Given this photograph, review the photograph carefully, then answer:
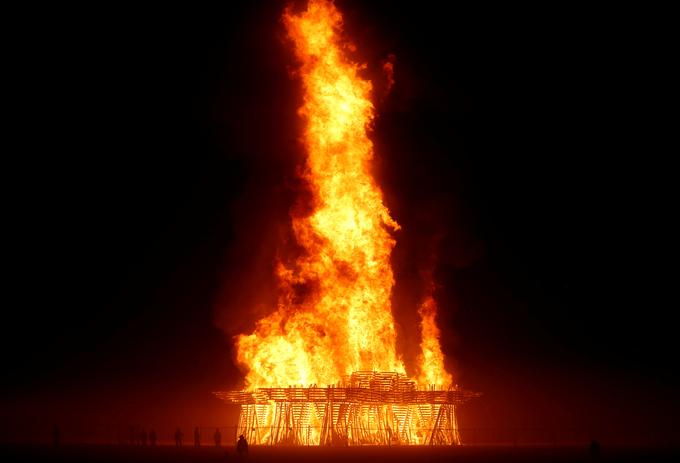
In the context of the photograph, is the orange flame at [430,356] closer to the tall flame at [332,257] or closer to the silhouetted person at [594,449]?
the tall flame at [332,257]

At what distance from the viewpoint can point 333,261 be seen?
48.1 m

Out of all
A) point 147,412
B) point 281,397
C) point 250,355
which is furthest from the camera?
point 147,412

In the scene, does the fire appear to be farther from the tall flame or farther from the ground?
the ground

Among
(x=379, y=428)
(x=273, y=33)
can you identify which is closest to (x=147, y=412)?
(x=379, y=428)

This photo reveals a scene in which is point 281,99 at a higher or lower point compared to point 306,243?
higher

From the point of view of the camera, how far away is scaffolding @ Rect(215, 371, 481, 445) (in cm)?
4434

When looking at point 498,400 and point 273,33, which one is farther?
point 498,400

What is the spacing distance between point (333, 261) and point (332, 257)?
0.69ft

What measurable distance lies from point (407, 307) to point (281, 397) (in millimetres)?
13080

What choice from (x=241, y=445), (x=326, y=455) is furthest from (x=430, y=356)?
(x=241, y=445)

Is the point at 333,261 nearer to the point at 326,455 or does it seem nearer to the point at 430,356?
the point at 430,356

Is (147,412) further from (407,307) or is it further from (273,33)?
(273,33)

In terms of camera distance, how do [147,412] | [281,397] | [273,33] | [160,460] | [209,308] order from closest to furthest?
[160,460] < [281,397] < [273,33] < [147,412] < [209,308]

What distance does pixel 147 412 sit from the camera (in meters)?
57.5
